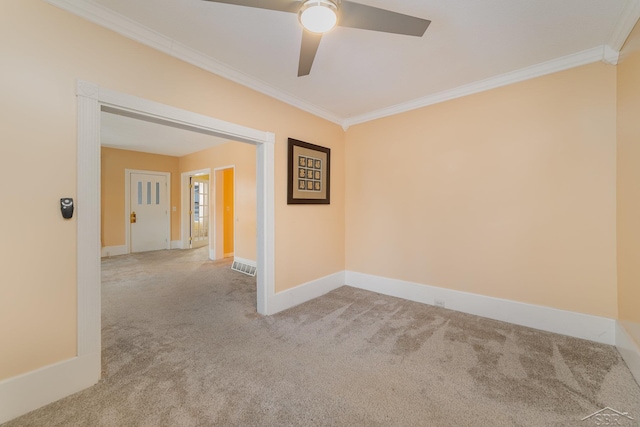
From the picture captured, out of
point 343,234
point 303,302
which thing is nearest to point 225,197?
point 343,234

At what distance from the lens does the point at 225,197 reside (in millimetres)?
5863

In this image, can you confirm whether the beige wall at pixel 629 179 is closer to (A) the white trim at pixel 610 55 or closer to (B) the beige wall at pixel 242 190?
(A) the white trim at pixel 610 55

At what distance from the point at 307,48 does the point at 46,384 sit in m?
2.72

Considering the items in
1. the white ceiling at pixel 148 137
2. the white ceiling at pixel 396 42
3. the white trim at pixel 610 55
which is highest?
the white ceiling at pixel 148 137

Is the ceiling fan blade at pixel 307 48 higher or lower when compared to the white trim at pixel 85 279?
higher

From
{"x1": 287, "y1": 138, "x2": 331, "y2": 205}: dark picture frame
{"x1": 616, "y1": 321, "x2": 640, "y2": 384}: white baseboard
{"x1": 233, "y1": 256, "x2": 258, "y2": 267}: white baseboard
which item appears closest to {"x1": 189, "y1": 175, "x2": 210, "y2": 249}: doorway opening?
{"x1": 233, "y1": 256, "x2": 258, "y2": 267}: white baseboard

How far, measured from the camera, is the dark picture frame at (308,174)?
9.91 feet

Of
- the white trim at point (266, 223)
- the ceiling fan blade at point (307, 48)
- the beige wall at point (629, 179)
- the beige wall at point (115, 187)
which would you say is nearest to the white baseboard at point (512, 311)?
the beige wall at point (629, 179)

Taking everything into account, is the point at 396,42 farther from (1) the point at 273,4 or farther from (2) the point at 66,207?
(2) the point at 66,207

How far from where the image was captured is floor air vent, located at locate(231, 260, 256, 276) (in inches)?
178

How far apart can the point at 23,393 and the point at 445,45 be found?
12.2ft

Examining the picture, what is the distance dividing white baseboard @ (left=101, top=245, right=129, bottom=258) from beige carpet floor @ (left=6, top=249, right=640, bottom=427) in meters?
3.77

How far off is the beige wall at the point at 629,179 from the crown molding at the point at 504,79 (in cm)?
21

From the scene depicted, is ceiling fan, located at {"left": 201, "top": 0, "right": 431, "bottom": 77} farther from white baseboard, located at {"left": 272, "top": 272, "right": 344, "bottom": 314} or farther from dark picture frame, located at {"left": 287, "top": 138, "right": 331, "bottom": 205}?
white baseboard, located at {"left": 272, "top": 272, "right": 344, "bottom": 314}
